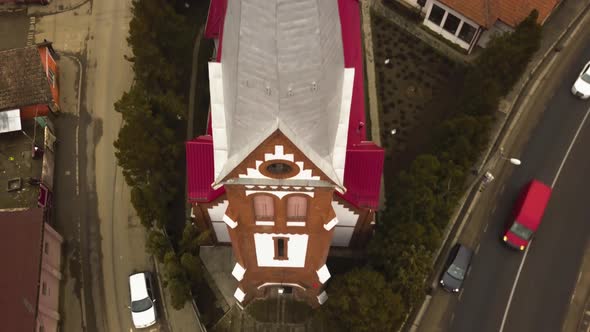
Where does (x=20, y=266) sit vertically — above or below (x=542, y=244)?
below

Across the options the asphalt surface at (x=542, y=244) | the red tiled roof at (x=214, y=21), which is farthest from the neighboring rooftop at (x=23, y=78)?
the asphalt surface at (x=542, y=244)

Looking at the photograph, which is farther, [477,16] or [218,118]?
[477,16]

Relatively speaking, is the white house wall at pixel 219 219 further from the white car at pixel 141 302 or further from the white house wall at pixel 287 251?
the white car at pixel 141 302

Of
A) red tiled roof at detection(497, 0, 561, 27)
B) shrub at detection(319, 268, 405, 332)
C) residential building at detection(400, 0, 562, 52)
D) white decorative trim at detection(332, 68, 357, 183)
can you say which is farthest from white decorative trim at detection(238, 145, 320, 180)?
red tiled roof at detection(497, 0, 561, 27)

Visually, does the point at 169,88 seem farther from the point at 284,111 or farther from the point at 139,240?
the point at 284,111

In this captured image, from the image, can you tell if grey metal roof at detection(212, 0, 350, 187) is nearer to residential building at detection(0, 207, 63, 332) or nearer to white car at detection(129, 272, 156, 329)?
white car at detection(129, 272, 156, 329)

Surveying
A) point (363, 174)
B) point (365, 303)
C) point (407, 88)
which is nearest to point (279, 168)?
point (363, 174)

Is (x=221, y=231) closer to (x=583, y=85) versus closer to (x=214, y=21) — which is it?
(x=214, y=21)
